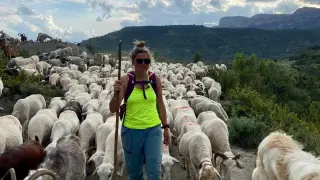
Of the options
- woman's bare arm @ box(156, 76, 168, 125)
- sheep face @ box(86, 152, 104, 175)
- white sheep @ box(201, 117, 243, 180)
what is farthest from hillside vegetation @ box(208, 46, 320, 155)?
woman's bare arm @ box(156, 76, 168, 125)

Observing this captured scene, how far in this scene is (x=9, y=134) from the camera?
8.44 metres

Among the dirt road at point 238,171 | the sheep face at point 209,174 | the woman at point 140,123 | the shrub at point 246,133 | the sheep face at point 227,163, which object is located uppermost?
the woman at point 140,123

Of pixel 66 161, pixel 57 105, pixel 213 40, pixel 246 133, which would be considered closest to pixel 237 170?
pixel 246 133

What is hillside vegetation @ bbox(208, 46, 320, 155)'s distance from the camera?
484 inches

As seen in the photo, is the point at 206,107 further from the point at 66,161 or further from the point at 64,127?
the point at 66,161

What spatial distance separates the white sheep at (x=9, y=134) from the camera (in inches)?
316

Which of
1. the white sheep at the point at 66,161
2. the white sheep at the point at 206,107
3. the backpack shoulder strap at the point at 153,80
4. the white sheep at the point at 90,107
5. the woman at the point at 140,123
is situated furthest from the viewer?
the white sheep at the point at 206,107

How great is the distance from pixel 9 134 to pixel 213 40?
11612cm

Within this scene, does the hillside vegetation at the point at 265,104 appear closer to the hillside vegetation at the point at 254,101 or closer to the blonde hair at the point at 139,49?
the hillside vegetation at the point at 254,101

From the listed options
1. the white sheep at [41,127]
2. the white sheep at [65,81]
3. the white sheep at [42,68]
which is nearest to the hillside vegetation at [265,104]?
the white sheep at [41,127]

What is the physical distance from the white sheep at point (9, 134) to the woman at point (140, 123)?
12.8 ft

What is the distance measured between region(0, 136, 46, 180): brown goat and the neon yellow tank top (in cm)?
256

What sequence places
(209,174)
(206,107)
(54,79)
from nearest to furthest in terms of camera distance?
(209,174) → (206,107) → (54,79)

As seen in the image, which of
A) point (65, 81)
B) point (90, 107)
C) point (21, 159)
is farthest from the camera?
point (65, 81)
